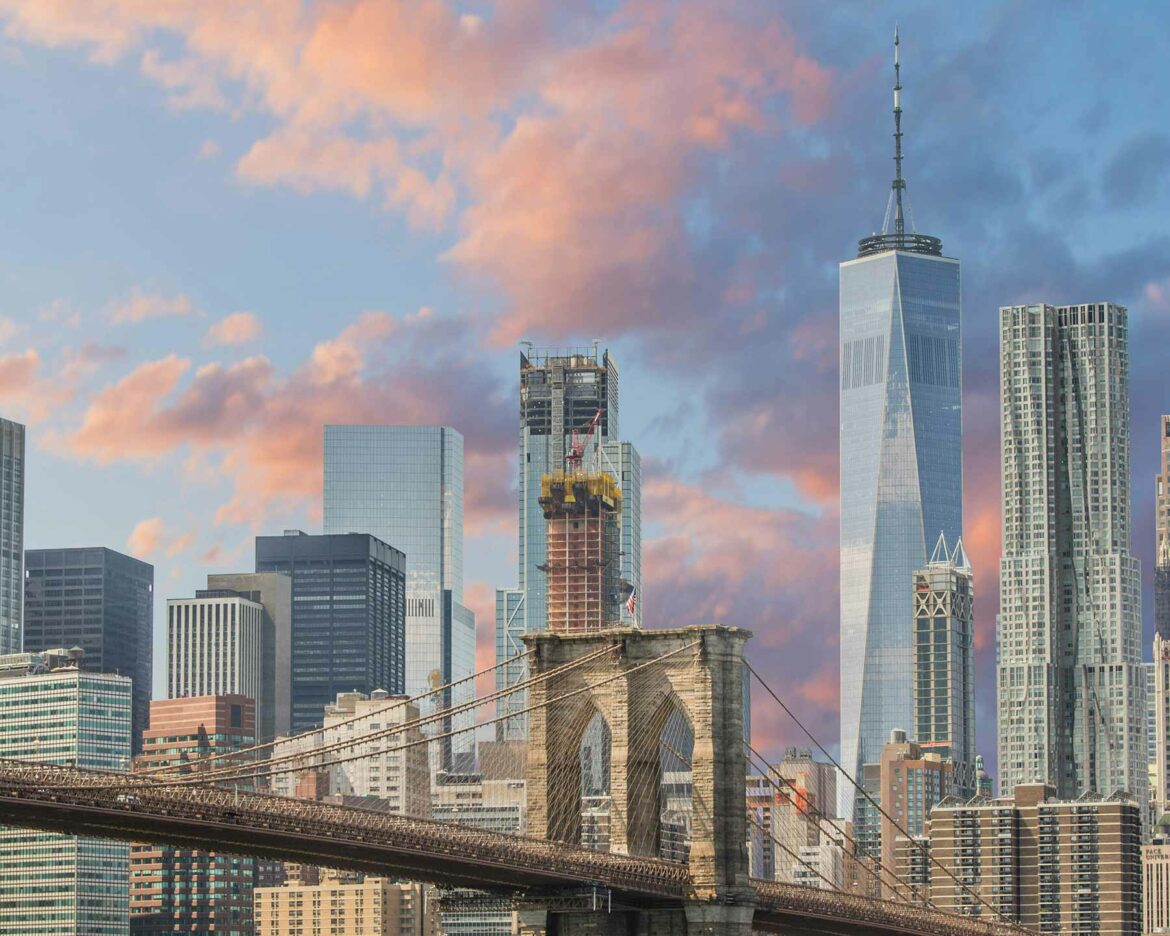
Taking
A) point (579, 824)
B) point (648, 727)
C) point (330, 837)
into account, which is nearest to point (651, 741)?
point (648, 727)

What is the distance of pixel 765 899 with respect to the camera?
11175cm

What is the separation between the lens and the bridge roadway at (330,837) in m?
89.6

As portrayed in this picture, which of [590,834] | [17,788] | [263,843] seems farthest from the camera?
[590,834]

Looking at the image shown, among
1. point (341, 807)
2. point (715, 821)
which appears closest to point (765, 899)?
point (715, 821)

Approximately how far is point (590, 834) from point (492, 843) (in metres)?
84.6

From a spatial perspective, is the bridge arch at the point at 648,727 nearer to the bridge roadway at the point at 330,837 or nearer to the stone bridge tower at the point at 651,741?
the stone bridge tower at the point at 651,741

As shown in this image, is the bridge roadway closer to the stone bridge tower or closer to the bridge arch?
the stone bridge tower

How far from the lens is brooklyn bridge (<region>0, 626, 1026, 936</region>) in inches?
3775

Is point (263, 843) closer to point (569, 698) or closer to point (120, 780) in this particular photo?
point (120, 780)

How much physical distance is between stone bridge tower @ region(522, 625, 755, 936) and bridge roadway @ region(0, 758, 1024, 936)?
1.60 metres

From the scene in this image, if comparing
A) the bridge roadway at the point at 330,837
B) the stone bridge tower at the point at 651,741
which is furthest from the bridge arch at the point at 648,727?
the bridge roadway at the point at 330,837

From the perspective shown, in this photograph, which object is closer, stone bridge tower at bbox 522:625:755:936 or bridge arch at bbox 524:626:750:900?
stone bridge tower at bbox 522:625:755:936

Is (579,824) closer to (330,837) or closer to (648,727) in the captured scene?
(648,727)

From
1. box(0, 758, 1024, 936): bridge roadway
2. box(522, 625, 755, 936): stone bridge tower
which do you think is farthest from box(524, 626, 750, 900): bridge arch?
box(0, 758, 1024, 936): bridge roadway
